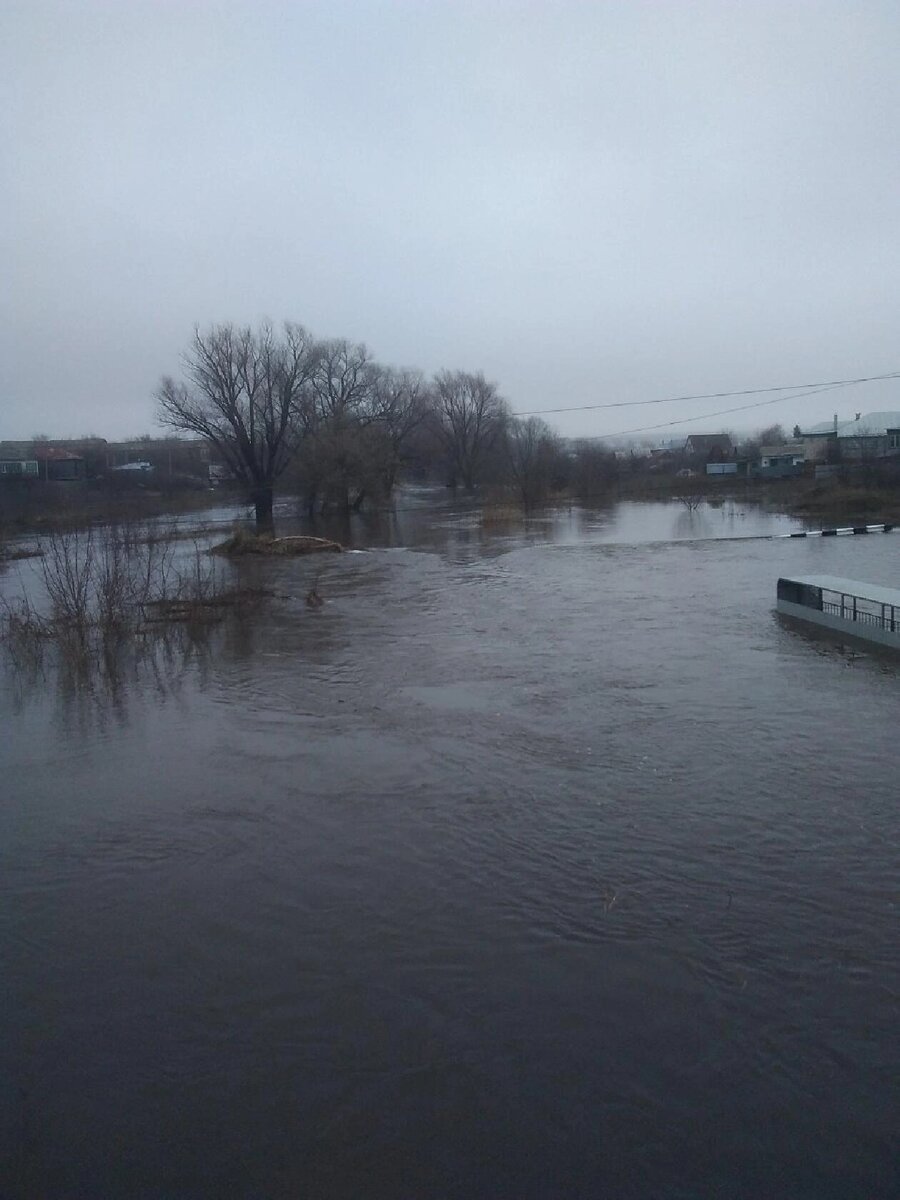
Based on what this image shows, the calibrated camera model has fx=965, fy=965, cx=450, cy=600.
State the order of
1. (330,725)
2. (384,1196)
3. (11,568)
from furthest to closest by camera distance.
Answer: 1. (11,568)
2. (330,725)
3. (384,1196)

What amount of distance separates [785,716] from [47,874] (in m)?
6.65

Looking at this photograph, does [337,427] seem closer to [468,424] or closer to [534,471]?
[534,471]

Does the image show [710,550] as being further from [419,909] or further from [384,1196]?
[384,1196]

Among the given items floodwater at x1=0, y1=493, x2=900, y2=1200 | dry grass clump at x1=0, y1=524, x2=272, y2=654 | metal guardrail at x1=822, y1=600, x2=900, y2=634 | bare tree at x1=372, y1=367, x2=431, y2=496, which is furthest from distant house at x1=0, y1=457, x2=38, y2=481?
metal guardrail at x1=822, y1=600, x2=900, y2=634

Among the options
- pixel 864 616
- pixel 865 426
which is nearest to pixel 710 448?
pixel 865 426

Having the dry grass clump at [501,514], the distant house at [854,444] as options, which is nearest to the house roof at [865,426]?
the distant house at [854,444]

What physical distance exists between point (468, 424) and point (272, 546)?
44294mm

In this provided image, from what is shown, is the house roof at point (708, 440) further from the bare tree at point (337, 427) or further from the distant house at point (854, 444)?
the bare tree at point (337, 427)

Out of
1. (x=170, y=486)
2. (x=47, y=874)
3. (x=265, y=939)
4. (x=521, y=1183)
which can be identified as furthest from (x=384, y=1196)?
(x=170, y=486)

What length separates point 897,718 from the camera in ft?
30.1

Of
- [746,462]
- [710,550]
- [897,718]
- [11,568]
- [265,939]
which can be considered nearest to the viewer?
[265,939]

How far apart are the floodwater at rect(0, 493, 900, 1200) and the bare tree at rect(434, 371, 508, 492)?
2458 inches

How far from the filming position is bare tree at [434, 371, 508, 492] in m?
72.4

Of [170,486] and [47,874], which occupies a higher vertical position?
[170,486]
